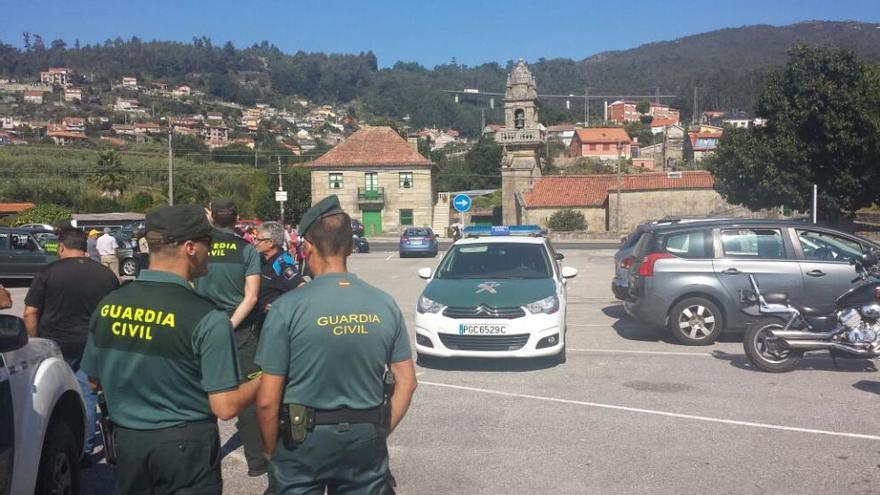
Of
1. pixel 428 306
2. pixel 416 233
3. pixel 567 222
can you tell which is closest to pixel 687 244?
pixel 428 306

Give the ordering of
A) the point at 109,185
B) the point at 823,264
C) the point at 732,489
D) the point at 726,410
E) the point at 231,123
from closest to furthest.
Answer: 1. the point at 732,489
2. the point at 726,410
3. the point at 823,264
4. the point at 109,185
5. the point at 231,123

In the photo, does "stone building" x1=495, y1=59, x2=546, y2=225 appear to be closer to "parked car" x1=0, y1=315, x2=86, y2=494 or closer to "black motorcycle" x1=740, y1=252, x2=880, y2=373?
"black motorcycle" x1=740, y1=252, x2=880, y2=373

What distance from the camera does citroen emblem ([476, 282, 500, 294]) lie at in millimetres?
9922

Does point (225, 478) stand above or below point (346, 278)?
below

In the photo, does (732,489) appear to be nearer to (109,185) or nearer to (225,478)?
(225,478)

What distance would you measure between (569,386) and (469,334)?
4.32 feet

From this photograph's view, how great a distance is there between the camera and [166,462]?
323 cm

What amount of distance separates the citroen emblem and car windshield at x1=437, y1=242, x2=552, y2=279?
1.61 feet

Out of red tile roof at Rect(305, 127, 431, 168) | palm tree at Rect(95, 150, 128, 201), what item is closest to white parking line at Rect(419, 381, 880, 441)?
red tile roof at Rect(305, 127, 431, 168)

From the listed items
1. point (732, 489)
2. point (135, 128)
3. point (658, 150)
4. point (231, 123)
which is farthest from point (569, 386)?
point (231, 123)

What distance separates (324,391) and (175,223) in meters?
0.93

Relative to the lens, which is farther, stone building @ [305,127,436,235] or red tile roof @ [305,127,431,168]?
red tile roof @ [305,127,431,168]

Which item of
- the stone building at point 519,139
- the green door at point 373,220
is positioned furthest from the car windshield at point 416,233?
the stone building at point 519,139

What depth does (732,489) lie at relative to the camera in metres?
5.51
